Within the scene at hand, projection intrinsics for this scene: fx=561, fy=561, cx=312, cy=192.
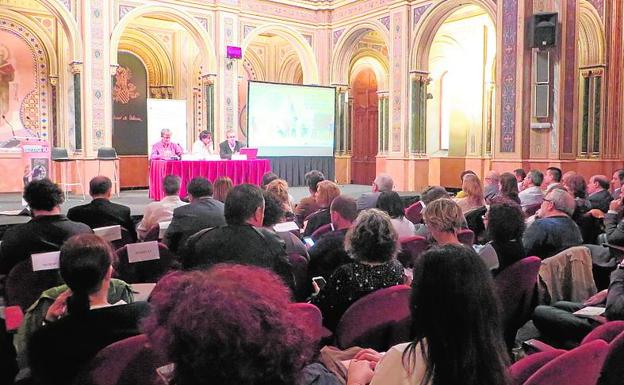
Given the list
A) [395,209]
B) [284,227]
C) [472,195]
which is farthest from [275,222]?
[472,195]

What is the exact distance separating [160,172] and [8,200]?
2722mm

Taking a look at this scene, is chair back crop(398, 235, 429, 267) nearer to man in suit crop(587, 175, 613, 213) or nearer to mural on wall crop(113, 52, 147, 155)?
man in suit crop(587, 175, 613, 213)

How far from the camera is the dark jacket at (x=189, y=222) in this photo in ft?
12.7

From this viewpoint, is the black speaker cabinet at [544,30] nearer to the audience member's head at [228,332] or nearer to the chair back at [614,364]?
the chair back at [614,364]

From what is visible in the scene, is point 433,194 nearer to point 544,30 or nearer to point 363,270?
point 363,270

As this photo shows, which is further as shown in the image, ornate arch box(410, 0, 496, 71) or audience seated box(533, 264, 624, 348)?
ornate arch box(410, 0, 496, 71)

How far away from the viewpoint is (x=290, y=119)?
12008 mm

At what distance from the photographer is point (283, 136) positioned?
39.5ft

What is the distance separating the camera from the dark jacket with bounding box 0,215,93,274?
303 centimetres

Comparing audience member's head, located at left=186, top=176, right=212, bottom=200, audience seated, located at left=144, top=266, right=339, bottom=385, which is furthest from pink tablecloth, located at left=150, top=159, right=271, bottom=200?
audience seated, located at left=144, top=266, right=339, bottom=385

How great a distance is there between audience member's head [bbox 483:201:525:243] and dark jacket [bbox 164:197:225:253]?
1883mm

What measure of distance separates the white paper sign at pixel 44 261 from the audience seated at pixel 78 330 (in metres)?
0.59

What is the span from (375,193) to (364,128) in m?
10.6

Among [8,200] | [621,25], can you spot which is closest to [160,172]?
[8,200]
